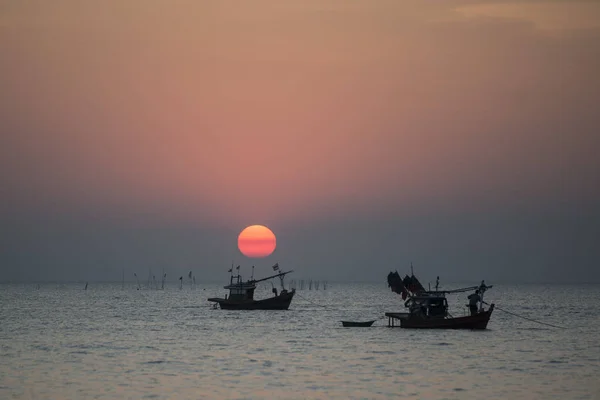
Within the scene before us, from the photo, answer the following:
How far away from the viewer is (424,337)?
81.4 m

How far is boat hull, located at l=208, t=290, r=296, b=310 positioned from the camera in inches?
5202

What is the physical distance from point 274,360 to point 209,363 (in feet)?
16.2

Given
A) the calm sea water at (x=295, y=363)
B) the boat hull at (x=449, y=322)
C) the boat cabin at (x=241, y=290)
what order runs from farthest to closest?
the boat cabin at (x=241, y=290)
the boat hull at (x=449, y=322)
the calm sea water at (x=295, y=363)

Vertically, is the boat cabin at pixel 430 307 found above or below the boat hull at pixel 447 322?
above

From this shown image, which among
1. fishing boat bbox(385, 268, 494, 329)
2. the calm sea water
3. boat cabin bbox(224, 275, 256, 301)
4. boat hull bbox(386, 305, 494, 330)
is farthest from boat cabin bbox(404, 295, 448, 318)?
boat cabin bbox(224, 275, 256, 301)

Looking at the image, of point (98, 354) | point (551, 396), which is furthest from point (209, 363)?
point (551, 396)

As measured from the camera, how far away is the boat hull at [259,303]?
433 ft

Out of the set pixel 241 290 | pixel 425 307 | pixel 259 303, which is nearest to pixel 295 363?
pixel 425 307

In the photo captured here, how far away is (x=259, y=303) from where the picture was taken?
135250mm

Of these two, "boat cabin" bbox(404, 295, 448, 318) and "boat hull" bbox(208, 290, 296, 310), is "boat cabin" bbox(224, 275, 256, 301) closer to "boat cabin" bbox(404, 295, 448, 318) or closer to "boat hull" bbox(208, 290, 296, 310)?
"boat hull" bbox(208, 290, 296, 310)

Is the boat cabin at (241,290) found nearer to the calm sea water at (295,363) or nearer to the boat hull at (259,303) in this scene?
the boat hull at (259,303)

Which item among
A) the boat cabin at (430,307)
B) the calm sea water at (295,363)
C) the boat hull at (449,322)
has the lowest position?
the calm sea water at (295,363)

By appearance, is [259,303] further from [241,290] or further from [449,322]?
[449,322]

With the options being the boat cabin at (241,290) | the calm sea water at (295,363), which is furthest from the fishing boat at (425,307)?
the boat cabin at (241,290)
